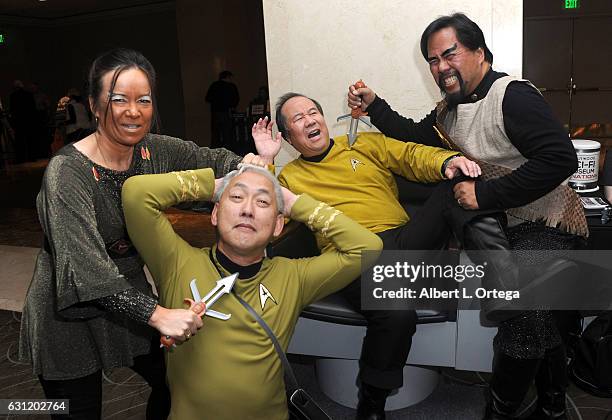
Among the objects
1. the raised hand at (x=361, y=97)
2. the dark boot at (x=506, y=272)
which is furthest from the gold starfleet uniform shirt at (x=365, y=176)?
the dark boot at (x=506, y=272)

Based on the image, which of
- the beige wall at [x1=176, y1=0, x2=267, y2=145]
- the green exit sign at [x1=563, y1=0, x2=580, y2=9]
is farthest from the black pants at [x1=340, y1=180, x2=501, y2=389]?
the beige wall at [x1=176, y1=0, x2=267, y2=145]

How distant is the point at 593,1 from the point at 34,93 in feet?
30.1

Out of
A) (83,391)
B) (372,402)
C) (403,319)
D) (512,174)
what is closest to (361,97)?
(512,174)

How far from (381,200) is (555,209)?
0.67m

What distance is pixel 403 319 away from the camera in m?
2.04

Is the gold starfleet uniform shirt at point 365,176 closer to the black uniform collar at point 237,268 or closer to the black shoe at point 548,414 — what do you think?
the black uniform collar at point 237,268

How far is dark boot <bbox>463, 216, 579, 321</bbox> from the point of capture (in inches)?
75.7

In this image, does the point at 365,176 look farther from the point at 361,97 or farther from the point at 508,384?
the point at 508,384

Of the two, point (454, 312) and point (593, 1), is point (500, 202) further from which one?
point (593, 1)

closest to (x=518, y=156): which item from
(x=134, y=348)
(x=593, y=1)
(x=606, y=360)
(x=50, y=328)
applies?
(x=606, y=360)

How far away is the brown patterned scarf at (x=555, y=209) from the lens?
1.99 metres

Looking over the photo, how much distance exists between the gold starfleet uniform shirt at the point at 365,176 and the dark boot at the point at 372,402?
59 cm

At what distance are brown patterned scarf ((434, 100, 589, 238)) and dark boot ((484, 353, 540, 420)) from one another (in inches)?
18.3

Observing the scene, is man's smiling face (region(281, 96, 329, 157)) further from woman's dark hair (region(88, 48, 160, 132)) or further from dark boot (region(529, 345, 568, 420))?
dark boot (region(529, 345, 568, 420))
